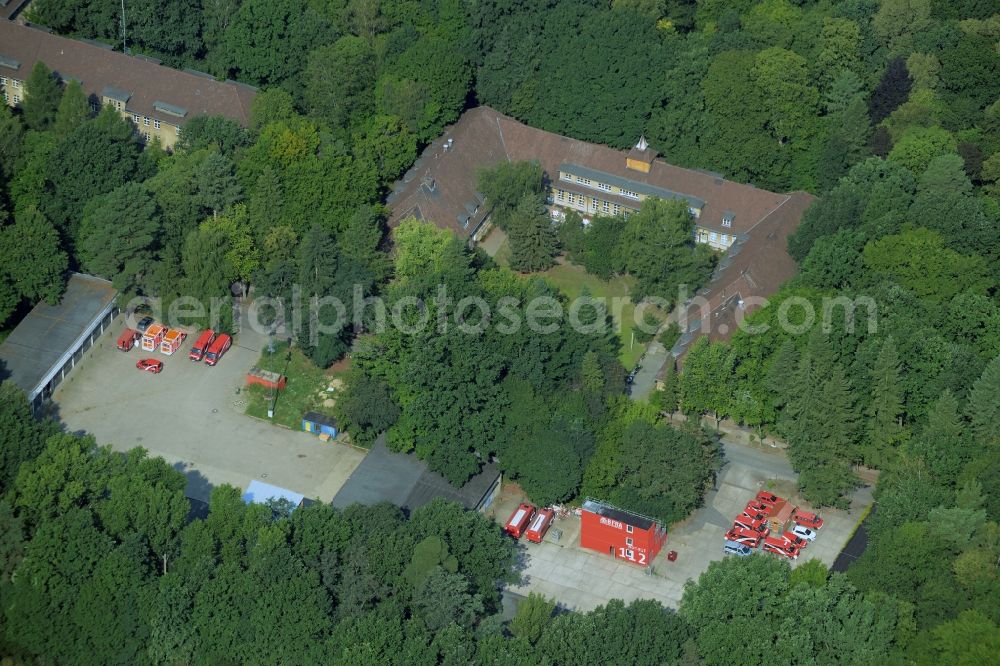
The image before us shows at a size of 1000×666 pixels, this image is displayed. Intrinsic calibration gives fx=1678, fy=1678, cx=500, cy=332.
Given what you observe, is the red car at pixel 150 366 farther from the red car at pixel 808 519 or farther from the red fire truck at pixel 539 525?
the red car at pixel 808 519

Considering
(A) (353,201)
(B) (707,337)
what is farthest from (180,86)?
(B) (707,337)

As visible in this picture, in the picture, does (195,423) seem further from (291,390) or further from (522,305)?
(522,305)

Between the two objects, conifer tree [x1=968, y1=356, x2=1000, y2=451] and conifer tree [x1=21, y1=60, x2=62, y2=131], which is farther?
conifer tree [x1=21, y1=60, x2=62, y2=131]

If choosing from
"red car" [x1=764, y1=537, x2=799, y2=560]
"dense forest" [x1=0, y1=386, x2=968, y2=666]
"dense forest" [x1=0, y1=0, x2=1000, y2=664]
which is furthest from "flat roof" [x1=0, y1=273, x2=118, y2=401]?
"red car" [x1=764, y1=537, x2=799, y2=560]

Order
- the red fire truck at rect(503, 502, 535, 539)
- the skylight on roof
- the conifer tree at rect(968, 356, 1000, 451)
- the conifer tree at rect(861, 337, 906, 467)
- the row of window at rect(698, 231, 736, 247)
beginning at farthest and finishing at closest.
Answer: the skylight on roof
the row of window at rect(698, 231, 736, 247)
the conifer tree at rect(861, 337, 906, 467)
the red fire truck at rect(503, 502, 535, 539)
the conifer tree at rect(968, 356, 1000, 451)

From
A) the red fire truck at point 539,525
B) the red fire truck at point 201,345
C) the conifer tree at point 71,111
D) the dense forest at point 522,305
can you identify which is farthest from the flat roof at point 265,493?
the conifer tree at point 71,111

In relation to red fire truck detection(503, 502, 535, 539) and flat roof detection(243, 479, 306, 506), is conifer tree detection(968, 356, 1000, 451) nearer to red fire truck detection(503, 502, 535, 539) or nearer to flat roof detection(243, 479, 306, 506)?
red fire truck detection(503, 502, 535, 539)
